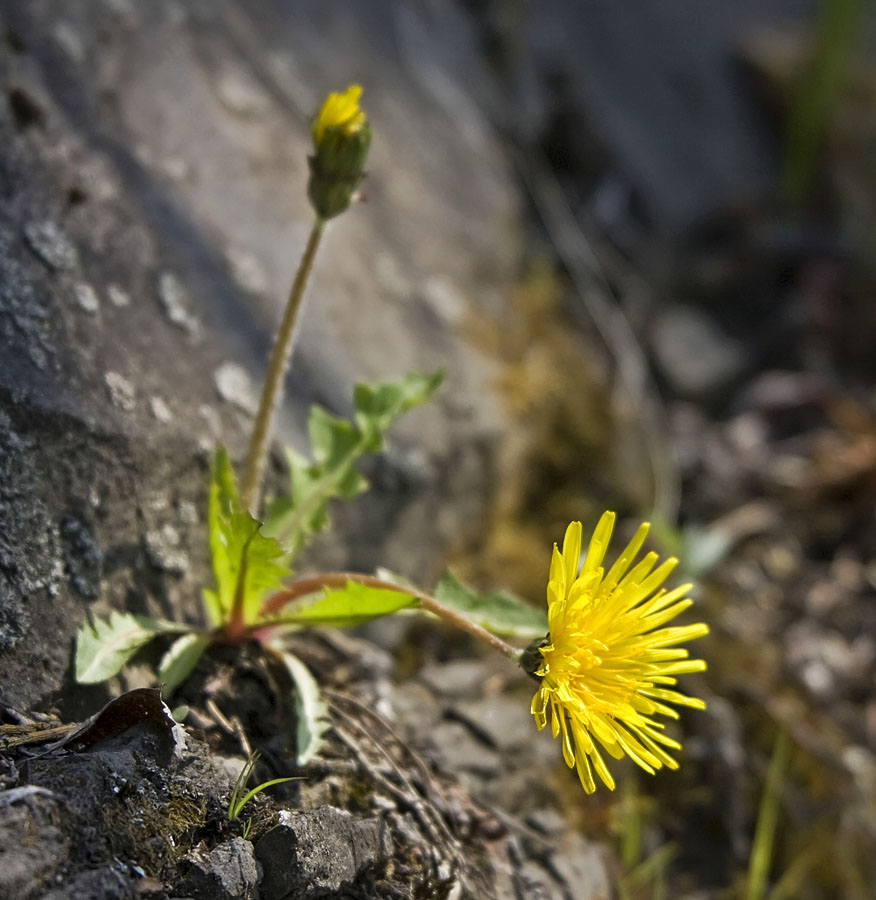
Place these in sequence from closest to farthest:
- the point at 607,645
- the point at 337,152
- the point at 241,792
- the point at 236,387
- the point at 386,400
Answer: the point at 241,792 → the point at 607,645 → the point at 337,152 → the point at 386,400 → the point at 236,387

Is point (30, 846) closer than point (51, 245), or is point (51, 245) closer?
point (30, 846)

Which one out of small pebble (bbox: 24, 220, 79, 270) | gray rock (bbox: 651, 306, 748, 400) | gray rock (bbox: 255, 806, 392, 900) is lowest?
gray rock (bbox: 255, 806, 392, 900)

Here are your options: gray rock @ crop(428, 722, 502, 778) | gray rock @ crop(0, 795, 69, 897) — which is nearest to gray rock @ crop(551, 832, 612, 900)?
gray rock @ crop(428, 722, 502, 778)

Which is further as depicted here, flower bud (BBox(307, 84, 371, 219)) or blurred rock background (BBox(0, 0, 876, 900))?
blurred rock background (BBox(0, 0, 876, 900))

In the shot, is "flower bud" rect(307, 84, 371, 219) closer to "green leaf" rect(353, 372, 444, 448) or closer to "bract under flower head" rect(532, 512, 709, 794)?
"green leaf" rect(353, 372, 444, 448)

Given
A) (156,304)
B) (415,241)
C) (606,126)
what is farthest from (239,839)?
(606,126)

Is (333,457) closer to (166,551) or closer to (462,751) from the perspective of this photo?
(166,551)

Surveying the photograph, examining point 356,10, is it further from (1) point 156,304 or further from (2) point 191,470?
(2) point 191,470

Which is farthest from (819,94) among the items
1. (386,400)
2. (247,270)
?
(386,400)
